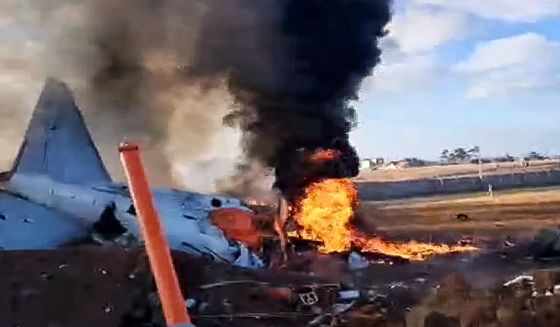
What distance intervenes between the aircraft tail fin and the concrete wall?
29.2 feet

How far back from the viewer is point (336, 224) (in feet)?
76.9

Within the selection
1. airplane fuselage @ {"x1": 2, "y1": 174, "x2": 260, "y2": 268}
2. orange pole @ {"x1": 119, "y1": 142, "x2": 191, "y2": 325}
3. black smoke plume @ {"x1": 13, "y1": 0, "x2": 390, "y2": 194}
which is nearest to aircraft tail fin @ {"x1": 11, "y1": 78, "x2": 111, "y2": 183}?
airplane fuselage @ {"x1": 2, "y1": 174, "x2": 260, "y2": 268}

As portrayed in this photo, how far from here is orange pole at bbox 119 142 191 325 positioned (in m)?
7.55

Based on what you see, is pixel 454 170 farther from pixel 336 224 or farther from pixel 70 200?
pixel 70 200

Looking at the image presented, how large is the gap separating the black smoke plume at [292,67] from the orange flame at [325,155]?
4.9 inches

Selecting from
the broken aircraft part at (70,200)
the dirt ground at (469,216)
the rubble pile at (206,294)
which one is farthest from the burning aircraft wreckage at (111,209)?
the rubble pile at (206,294)

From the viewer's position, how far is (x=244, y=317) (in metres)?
15.9

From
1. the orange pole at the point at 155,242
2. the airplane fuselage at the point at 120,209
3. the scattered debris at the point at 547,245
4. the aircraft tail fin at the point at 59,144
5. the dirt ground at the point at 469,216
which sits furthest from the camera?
the dirt ground at the point at 469,216

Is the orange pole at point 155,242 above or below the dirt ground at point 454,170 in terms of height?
below

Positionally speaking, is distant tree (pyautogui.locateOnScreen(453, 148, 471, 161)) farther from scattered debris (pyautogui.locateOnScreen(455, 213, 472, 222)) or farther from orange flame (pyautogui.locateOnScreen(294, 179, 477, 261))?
orange flame (pyautogui.locateOnScreen(294, 179, 477, 261))

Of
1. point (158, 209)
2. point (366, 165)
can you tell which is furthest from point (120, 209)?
point (366, 165)

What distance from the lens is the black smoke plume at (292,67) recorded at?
22.0 m

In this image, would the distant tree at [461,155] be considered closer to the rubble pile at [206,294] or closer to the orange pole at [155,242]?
the rubble pile at [206,294]

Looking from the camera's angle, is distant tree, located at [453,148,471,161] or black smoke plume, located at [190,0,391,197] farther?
distant tree, located at [453,148,471,161]
